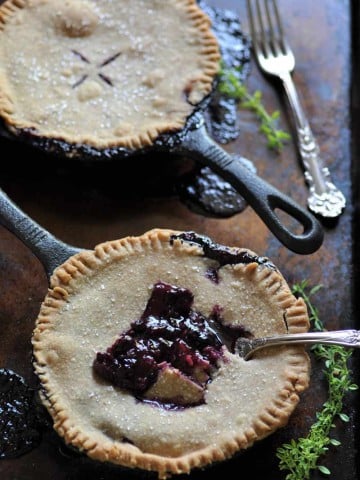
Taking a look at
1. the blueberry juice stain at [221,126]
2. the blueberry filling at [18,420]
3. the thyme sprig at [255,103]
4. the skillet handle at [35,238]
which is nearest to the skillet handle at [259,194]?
the blueberry juice stain at [221,126]

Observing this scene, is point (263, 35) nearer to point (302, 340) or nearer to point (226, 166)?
point (226, 166)

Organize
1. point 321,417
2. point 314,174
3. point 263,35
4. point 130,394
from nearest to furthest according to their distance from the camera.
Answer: point 130,394 → point 321,417 → point 314,174 → point 263,35

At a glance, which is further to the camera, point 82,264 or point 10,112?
point 10,112

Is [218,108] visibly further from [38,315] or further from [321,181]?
[38,315]

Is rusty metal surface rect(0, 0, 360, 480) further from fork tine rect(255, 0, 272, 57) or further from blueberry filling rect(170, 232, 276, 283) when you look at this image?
blueberry filling rect(170, 232, 276, 283)

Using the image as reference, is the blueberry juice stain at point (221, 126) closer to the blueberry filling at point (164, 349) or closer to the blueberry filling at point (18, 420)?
the blueberry filling at point (164, 349)

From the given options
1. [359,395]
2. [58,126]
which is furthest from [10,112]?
[359,395]

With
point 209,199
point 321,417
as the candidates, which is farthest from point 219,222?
point 321,417
